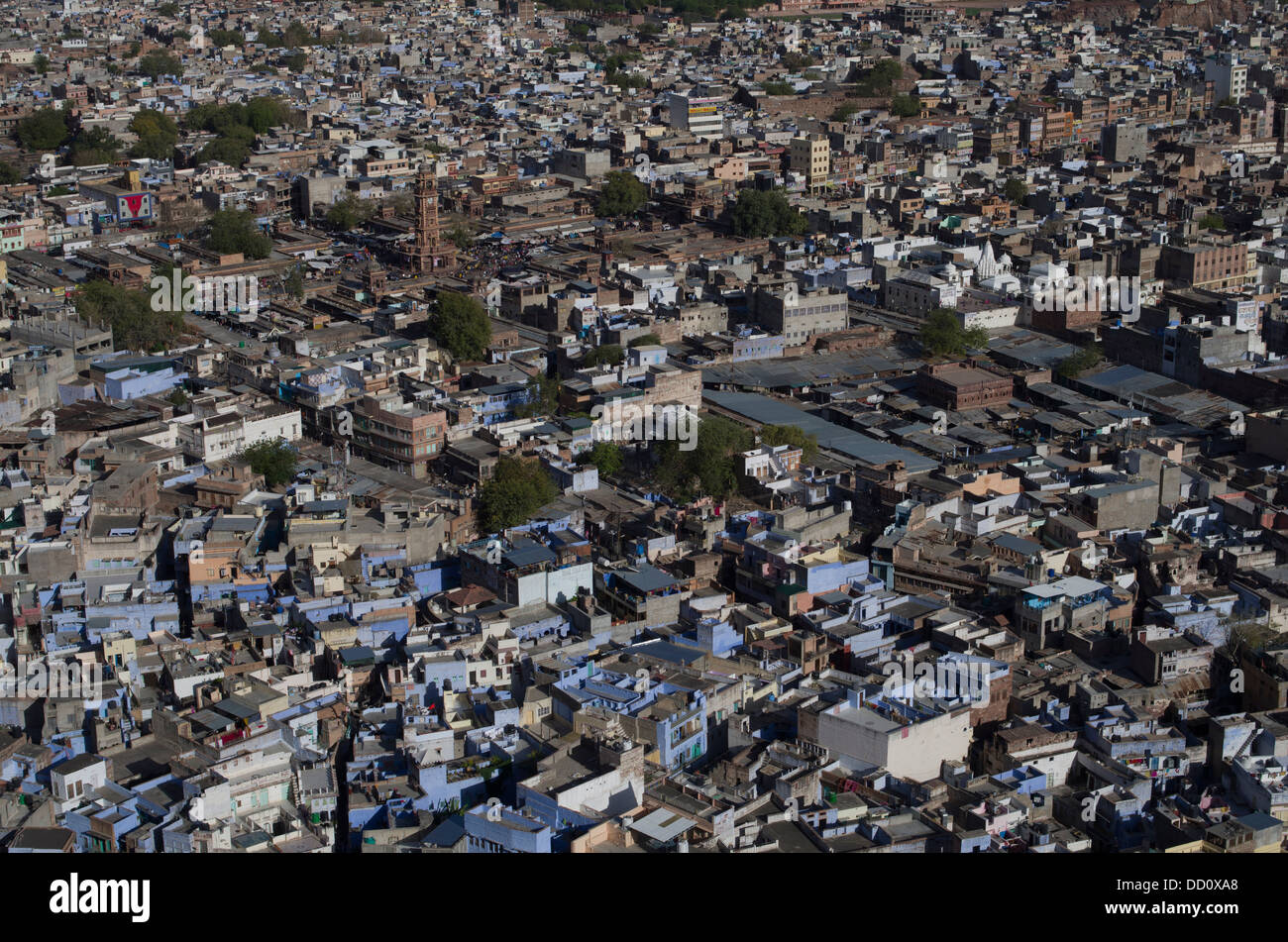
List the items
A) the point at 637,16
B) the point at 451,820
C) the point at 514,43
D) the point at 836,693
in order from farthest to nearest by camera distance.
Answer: the point at 637,16
the point at 514,43
the point at 836,693
the point at 451,820

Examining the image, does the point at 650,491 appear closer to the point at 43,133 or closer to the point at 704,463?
the point at 704,463

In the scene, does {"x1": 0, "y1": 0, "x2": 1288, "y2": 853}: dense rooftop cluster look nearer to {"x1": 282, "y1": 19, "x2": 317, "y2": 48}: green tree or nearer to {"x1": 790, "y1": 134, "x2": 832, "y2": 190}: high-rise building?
{"x1": 790, "y1": 134, "x2": 832, "y2": 190}: high-rise building

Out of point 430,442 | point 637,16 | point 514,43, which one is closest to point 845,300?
point 430,442

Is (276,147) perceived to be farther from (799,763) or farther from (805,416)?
(799,763)

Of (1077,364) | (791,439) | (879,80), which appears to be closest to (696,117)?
(879,80)

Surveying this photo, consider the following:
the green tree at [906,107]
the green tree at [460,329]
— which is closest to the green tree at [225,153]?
the green tree at [460,329]

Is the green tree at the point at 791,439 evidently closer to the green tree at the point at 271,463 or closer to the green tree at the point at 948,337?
the green tree at the point at 948,337

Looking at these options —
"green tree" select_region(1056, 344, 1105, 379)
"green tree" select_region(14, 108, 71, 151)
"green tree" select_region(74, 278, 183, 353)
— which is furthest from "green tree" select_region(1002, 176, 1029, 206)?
"green tree" select_region(14, 108, 71, 151)
